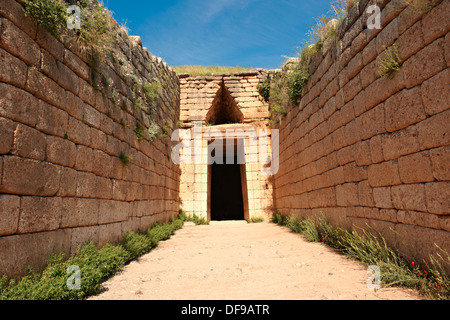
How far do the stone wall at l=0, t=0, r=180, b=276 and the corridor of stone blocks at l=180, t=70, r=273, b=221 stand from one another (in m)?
4.22

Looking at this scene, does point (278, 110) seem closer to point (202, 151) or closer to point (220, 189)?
point (202, 151)

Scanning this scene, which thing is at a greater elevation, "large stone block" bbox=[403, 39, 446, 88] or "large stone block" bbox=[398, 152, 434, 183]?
"large stone block" bbox=[403, 39, 446, 88]

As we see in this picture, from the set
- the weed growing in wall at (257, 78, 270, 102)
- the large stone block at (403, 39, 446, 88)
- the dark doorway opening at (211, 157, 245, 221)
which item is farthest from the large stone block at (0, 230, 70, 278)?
the dark doorway opening at (211, 157, 245, 221)

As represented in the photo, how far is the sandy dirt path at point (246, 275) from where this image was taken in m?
→ 2.89

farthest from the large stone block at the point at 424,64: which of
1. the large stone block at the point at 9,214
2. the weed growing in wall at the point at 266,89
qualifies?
the weed growing in wall at the point at 266,89

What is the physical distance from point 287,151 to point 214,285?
570 cm

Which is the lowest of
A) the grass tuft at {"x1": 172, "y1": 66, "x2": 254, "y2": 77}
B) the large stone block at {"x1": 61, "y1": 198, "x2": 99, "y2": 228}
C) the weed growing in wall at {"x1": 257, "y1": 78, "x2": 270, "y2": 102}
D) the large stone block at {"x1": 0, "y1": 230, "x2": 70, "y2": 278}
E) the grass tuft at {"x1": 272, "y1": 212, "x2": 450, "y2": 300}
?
the grass tuft at {"x1": 272, "y1": 212, "x2": 450, "y2": 300}

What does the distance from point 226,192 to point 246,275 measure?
12.7m

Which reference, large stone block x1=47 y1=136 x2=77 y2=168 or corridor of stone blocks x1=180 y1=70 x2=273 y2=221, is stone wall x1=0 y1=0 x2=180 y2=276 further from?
corridor of stone blocks x1=180 y1=70 x2=273 y2=221

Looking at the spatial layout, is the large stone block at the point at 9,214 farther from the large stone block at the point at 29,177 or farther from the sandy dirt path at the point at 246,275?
the sandy dirt path at the point at 246,275

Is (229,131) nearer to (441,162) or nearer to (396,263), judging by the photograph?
(396,263)

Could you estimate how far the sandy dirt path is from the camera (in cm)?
289

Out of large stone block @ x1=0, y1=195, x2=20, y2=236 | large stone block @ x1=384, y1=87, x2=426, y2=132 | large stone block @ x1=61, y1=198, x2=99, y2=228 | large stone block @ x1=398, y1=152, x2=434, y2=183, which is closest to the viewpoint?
large stone block @ x1=0, y1=195, x2=20, y2=236

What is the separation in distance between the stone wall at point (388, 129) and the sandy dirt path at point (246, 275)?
0.73 meters
